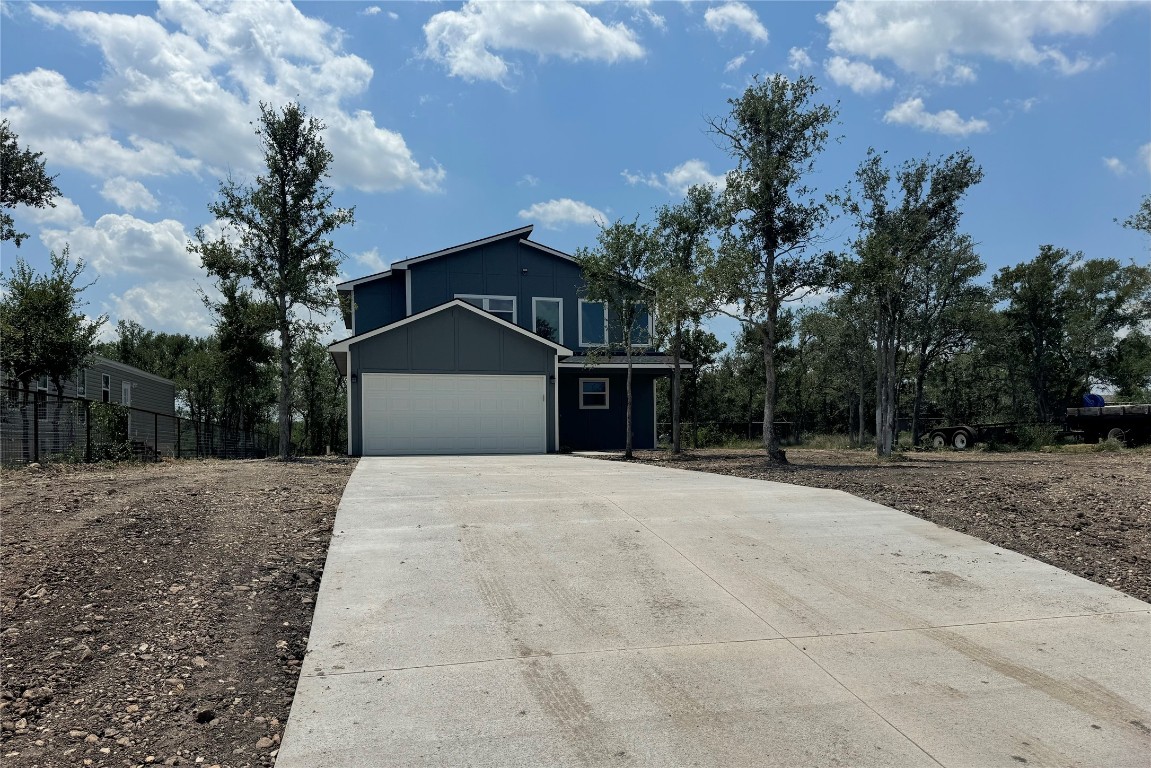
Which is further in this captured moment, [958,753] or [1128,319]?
[1128,319]

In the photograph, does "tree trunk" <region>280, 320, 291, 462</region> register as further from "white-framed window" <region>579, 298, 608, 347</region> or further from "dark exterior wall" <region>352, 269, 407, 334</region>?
"white-framed window" <region>579, 298, 608, 347</region>

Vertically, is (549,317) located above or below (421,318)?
above

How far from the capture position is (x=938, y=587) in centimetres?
587

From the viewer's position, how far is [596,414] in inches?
910

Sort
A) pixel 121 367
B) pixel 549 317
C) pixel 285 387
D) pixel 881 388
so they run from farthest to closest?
1. pixel 121 367
2. pixel 549 317
3. pixel 881 388
4. pixel 285 387

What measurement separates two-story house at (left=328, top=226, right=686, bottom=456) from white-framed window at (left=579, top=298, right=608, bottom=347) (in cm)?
3

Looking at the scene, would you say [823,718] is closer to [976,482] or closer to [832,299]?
[976,482]

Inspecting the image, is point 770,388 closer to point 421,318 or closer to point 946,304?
point 421,318

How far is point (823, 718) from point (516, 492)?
5.91 metres

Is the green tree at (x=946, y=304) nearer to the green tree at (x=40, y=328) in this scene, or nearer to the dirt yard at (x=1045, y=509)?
the dirt yard at (x=1045, y=509)

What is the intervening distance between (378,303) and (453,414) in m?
6.09

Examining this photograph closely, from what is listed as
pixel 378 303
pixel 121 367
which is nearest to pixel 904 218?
pixel 378 303

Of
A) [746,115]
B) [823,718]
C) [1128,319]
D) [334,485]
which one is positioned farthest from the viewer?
[1128,319]

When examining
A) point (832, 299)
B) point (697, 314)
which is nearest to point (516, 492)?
point (697, 314)
